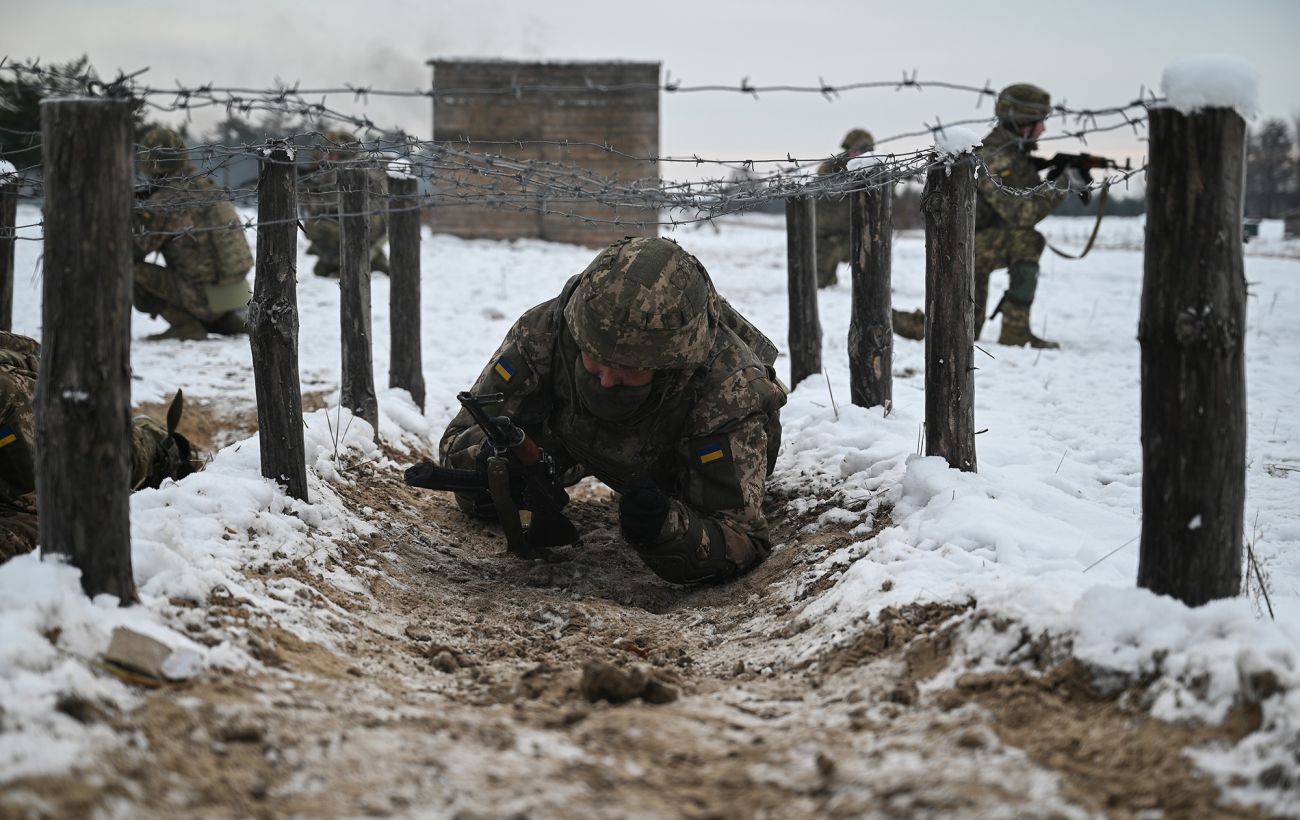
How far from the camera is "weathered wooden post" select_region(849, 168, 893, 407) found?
18.1 feet

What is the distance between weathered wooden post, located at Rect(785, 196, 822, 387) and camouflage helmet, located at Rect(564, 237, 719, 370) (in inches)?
91.7

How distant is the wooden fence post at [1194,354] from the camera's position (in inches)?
97.0

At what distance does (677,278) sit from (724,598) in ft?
4.03

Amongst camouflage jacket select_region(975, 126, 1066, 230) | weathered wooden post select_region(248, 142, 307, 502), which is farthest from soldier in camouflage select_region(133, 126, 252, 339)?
camouflage jacket select_region(975, 126, 1066, 230)

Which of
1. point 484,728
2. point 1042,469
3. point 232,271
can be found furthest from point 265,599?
point 232,271

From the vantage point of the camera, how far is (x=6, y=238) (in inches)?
196

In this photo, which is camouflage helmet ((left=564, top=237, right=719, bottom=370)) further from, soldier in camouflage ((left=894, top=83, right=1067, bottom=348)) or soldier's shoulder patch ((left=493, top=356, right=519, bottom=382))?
soldier in camouflage ((left=894, top=83, right=1067, bottom=348))

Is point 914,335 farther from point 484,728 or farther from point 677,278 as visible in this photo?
point 484,728

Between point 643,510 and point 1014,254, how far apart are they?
7.03 m

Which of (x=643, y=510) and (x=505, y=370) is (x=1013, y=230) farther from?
(x=643, y=510)

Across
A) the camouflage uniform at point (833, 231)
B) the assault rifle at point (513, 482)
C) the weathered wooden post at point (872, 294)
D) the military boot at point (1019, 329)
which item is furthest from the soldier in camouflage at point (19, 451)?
the camouflage uniform at point (833, 231)

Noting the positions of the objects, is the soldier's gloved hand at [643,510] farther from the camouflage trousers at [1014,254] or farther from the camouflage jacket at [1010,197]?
the camouflage trousers at [1014,254]

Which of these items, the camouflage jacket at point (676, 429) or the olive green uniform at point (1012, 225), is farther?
the olive green uniform at point (1012, 225)

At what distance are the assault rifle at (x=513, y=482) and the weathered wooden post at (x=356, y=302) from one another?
139 cm
